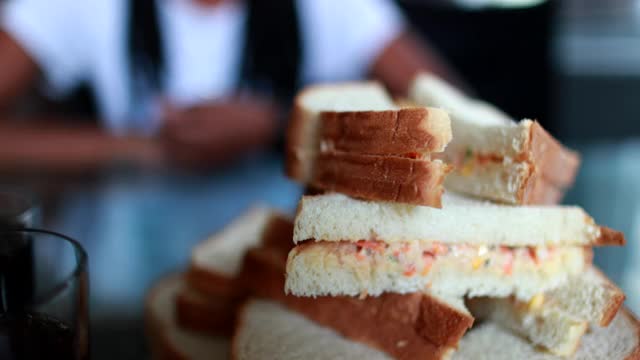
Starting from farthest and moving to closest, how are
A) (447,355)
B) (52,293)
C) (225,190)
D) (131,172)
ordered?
1. (131,172)
2. (225,190)
3. (447,355)
4. (52,293)

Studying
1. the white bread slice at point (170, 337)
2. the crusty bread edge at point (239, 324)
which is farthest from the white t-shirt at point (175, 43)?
the crusty bread edge at point (239, 324)

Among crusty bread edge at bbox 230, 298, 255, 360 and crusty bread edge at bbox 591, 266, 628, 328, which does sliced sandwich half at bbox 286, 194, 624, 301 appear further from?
crusty bread edge at bbox 230, 298, 255, 360

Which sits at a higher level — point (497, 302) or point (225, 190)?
point (497, 302)

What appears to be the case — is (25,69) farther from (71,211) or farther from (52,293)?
(52,293)

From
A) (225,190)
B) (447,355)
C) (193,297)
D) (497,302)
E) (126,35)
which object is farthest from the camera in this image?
(126,35)

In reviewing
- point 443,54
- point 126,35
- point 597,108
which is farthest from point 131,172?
point 597,108

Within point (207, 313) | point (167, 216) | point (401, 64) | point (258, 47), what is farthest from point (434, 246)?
point (258, 47)
